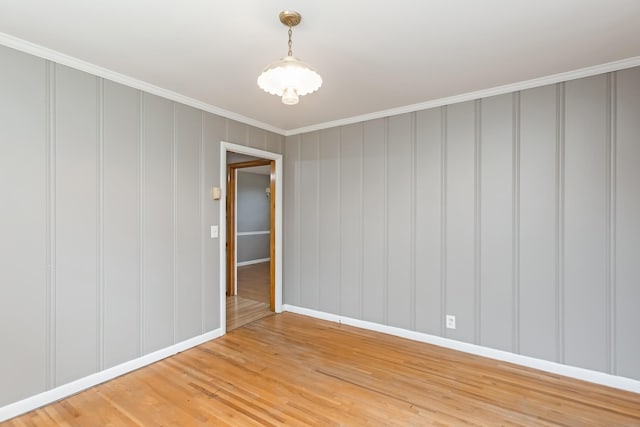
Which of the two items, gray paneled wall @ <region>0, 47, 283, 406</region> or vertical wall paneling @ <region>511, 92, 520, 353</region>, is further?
vertical wall paneling @ <region>511, 92, 520, 353</region>

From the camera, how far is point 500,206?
2.88 metres

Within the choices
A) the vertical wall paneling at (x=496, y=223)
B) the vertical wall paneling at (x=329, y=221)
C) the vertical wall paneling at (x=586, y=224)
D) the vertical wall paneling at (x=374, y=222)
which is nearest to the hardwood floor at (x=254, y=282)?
the vertical wall paneling at (x=329, y=221)

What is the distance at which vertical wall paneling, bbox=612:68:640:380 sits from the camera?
7.75 feet

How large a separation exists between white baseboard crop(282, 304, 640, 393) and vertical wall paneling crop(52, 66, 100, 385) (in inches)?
97.9

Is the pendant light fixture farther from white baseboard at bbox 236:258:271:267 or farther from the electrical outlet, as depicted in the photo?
white baseboard at bbox 236:258:271:267

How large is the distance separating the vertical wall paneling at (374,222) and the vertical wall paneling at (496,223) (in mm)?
1008

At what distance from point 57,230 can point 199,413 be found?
1656 mm

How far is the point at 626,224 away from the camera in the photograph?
239 cm

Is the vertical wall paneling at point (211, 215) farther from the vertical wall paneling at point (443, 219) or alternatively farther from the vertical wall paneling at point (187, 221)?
the vertical wall paneling at point (443, 219)

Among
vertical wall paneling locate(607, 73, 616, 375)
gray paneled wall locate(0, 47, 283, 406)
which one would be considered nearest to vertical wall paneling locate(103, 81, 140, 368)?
gray paneled wall locate(0, 47, 283, 406)

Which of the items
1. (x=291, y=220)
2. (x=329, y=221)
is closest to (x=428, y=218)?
(x=329, y=221)

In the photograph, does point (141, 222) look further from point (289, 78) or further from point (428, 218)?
point (428, 218)

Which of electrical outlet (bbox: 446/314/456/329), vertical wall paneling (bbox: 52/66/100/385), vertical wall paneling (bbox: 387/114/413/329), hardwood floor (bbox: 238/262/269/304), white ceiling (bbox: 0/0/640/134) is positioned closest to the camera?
white ceiling (bbox: 0/0/640/134)

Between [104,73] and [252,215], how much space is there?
5.75m
